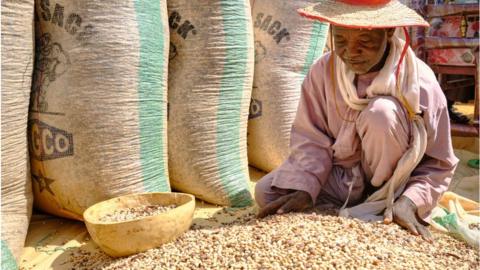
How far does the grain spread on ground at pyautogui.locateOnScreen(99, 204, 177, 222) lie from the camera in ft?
7.11

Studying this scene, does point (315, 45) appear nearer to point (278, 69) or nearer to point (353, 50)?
point (278, 69)

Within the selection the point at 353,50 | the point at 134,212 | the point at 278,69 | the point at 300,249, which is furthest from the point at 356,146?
the point at 134,212

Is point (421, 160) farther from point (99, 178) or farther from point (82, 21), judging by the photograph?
point (82, 21)

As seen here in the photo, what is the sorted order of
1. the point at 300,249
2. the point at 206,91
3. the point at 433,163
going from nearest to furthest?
1. the point at 300,249
2. the point at 433,163
3. the point at 206,91

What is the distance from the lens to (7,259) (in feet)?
6.70

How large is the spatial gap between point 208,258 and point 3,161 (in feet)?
3.21

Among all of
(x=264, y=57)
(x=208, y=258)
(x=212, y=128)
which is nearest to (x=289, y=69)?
(x=264, y=57)

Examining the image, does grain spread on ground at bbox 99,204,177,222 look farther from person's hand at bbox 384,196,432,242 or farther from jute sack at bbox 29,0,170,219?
person's hand at bbox 384,196,432,242

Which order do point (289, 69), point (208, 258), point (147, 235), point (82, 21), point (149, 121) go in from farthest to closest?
1. point (289, 69)
2. point (149, 121)
3. point (82, 21)
4. point (147, 235)
5. point (208, 258)

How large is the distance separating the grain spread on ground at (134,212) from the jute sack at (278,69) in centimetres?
109

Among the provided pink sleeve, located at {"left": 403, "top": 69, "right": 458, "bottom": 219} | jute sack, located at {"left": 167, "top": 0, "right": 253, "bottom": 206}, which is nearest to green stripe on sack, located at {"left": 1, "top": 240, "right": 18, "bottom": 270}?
jute sack, located at {"left": 167, "top": 0, "right": 253, "bottom": 206}

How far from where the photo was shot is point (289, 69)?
10.6 feet

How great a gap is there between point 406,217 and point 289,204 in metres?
0.52

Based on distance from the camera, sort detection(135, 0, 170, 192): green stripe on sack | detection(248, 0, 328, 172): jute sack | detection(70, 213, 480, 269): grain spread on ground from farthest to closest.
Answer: detection(248, 0, 328, 172): jute sack, detection(135, 0, 170, 192): green stripe on sack, detection(70, 213, 480, 269): grain spread on ground
